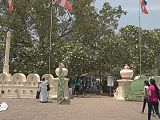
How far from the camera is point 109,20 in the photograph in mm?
39312

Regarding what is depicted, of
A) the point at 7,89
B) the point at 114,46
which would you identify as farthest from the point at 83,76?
the point at 7,89

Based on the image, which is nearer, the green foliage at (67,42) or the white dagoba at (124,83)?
the white dagoba at (124,83)

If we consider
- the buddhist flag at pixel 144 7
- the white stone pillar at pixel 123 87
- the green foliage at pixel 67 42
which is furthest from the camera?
the green foliage at pixel 67 42

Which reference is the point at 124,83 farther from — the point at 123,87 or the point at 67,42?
the point at 67,42

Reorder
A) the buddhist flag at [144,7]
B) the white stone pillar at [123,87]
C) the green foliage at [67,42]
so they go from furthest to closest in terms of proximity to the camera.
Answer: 1. the green foliage at [67,42]
2. the buddhist flag at [144,7]
3. the white stone pillar at [123,87]

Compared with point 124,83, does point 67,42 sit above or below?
above

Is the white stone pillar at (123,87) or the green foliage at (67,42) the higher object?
the green foliage at (67,42)

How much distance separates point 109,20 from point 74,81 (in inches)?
388

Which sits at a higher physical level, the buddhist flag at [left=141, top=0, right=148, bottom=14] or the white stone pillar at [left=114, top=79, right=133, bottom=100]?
the buddhist flag at [left=141, top=0, right=148, bottom=14]

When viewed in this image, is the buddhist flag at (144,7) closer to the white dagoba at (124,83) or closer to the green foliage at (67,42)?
the white dagoba at (124,83)

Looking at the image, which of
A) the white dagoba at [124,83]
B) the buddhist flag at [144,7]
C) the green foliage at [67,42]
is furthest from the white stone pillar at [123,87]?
the green foliage at [67,42]

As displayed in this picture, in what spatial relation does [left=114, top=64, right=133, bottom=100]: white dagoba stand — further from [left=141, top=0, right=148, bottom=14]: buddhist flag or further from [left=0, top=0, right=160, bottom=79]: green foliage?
[left=0, top=0, right=160, bottom=79]: green foliage

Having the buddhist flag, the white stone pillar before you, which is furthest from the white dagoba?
the buddhist flag

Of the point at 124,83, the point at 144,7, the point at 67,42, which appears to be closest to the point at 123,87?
the point at 124,83
